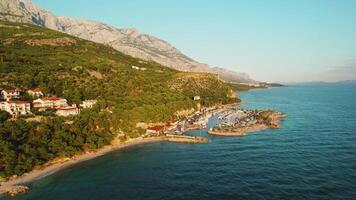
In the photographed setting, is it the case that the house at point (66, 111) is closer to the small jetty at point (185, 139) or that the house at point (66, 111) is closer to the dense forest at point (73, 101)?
the dense forest at point (73, 101)

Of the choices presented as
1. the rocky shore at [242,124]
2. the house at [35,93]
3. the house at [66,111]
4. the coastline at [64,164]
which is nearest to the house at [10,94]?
the house at [35,93]

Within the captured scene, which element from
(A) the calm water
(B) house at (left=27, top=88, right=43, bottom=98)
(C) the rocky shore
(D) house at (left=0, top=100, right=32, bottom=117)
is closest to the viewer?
(A) the calm water

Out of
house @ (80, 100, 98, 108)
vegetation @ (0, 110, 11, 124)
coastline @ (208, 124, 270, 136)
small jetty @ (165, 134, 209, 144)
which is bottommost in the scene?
Result: small jetty @ (165, 134, 209, 144)

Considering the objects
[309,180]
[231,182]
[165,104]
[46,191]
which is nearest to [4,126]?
[46,191]

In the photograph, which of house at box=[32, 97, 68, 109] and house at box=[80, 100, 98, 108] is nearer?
house at box=[32, 97, 68, 109]

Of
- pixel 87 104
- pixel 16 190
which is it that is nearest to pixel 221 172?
pixel 16 190

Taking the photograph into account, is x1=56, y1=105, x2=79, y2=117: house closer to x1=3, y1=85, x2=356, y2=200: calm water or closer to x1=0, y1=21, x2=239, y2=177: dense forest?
x1=0, y1=21, x2=239, y2=177: dense forest

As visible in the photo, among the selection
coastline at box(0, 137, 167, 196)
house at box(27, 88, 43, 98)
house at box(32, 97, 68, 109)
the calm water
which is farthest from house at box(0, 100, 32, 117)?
the calm water
